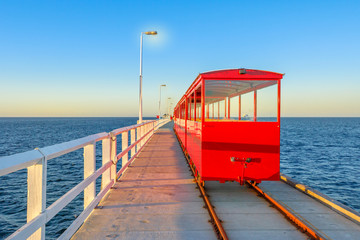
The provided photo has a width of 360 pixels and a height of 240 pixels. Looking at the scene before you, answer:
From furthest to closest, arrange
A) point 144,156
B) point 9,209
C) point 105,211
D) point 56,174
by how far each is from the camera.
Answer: point 56,174 → point 9,209 → point 144,156 → point 105,211

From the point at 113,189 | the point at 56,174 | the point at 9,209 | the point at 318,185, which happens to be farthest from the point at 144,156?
the point at 318,185

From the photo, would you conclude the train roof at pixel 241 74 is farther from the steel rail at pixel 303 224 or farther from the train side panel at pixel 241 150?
the steel rail at pixel 303 224

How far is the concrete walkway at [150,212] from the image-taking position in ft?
12.9

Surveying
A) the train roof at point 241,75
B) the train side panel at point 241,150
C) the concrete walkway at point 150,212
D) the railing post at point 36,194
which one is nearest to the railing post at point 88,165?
the concrete walkway at point 150,212

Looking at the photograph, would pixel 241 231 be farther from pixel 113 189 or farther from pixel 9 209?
pixel 9 209

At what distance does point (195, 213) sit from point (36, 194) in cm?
285

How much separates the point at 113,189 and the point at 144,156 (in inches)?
202

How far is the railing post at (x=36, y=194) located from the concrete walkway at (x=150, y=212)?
1.10 m

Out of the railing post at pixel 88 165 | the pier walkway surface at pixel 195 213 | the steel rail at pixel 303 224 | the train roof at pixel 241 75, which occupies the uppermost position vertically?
the train roof at pixel 241 75

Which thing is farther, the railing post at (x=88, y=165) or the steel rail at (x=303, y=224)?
the railing post at (x=88, y=165)

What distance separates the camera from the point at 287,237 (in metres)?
3.85

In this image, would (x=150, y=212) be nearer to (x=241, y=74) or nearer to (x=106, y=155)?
(x=106, y=155)

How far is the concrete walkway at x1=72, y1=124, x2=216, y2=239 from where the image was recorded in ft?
12.9

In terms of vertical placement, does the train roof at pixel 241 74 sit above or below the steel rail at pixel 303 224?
above
